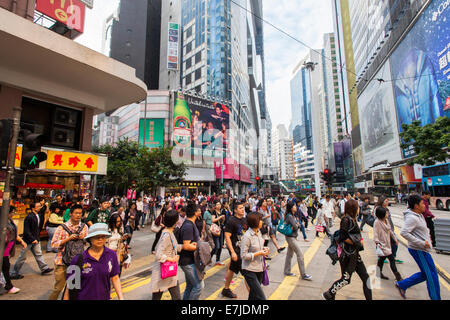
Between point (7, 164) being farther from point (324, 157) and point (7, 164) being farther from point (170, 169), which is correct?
point (324, 157)

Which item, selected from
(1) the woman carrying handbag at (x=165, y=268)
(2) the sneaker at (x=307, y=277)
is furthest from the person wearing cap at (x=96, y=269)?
(2) the sneaker at (x=307, y=277)

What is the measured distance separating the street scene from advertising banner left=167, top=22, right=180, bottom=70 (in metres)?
0.19

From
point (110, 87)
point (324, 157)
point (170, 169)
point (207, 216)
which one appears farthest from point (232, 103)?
point (324, 157)

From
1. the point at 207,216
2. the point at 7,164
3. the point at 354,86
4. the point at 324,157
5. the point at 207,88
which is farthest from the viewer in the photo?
the point at 324,157

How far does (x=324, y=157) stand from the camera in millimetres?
116750

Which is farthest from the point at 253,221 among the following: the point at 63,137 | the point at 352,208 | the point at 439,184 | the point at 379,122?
the point at 379,122

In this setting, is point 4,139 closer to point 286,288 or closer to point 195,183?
point 286,288

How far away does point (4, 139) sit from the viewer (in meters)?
3.81

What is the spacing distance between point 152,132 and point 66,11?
2665cm

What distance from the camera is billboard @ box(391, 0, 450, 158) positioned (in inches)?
1083

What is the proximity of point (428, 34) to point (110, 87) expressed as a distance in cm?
3959

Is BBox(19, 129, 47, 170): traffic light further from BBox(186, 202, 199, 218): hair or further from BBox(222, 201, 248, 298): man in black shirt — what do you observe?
BBox(222, 201, 248, 298): man in black shirt

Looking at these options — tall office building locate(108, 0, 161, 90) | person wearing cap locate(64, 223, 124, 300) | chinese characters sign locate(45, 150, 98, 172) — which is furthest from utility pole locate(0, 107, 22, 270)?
tall office building locate(108, 0, 161, 90)

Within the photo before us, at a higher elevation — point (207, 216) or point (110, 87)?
point (110, 87)
